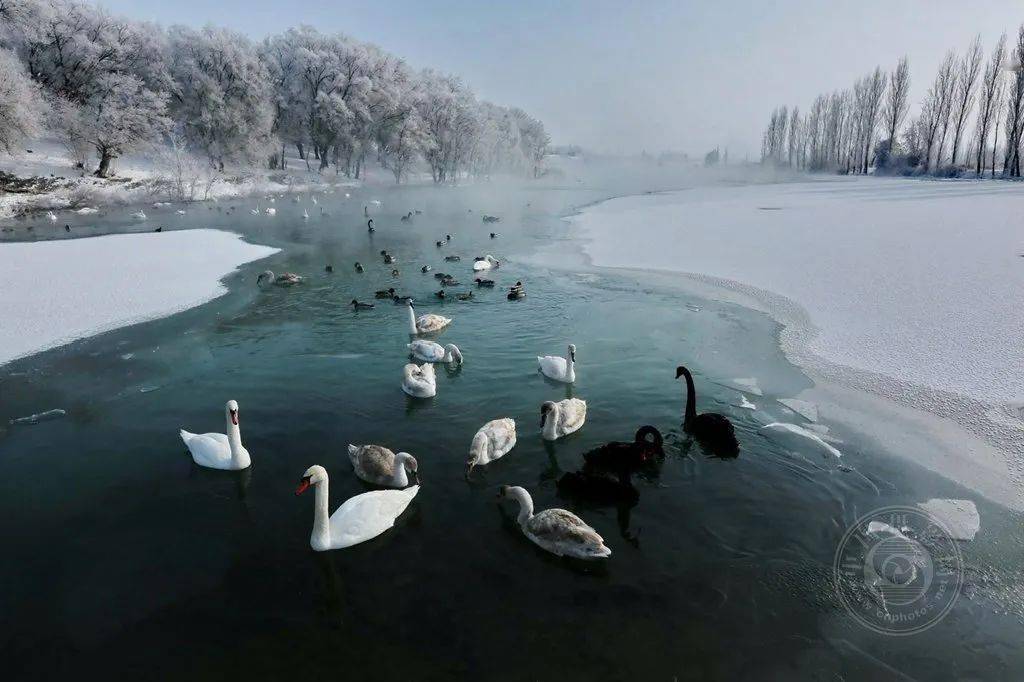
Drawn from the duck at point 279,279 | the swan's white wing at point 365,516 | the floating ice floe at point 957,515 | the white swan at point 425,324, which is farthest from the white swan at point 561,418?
the duck at point 279,279

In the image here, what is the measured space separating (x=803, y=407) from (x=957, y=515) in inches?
128

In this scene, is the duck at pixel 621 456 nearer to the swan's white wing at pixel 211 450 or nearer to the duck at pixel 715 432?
the duck at pixel 715 432

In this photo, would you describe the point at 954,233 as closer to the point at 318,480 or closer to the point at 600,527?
the point at 600,527

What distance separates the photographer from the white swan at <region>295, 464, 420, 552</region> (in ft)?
21.9

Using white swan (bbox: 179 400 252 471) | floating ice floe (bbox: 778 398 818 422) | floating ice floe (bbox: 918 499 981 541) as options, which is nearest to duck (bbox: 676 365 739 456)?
floating ice floe (bbox: 778 398 818 422)

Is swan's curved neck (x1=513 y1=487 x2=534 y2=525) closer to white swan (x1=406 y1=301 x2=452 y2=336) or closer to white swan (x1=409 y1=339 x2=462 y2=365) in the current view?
white swan (x1=409 y1=339 x2=462 y2=365)

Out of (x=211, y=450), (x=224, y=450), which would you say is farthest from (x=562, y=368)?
(x=211, y=450)

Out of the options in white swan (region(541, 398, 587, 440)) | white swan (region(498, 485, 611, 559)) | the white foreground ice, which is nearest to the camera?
white swan (region(498, 485, 611, 559))

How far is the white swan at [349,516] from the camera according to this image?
6680mm

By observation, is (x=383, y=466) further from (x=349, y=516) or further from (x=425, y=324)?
(x=425, y=324)

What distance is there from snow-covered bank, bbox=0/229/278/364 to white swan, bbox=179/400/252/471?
7.70 m

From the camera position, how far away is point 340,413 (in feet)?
33.9

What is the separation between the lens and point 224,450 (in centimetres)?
841

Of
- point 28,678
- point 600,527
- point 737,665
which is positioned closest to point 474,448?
point 600,527
